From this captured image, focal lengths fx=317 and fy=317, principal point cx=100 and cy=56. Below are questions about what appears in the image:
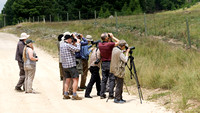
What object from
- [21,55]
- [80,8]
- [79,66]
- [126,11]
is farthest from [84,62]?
[80,8]

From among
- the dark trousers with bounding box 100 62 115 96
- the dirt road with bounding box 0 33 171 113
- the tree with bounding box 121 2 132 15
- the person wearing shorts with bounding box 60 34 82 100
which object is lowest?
the dirt road with bounding box 0 33 171 113

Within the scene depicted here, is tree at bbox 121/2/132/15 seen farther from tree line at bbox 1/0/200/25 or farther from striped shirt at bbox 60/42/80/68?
striped shirt at bbox 60/42/80/68

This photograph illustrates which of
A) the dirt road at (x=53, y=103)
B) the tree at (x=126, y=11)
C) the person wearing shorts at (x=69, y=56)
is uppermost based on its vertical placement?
the tree at (x=126, y=11)

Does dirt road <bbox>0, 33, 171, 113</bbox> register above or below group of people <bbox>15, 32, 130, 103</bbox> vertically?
below

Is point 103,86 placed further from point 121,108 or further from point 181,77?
point 181,77

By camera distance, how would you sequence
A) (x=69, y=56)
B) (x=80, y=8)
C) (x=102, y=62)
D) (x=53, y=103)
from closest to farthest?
1. (x=53, y=103)
2. (x=69, y=56)
3. (x=102, y=62)
4. (x=80, y=8)

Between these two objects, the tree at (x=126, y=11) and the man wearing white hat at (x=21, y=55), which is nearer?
the man wearing white hat at (x=21, y=55)

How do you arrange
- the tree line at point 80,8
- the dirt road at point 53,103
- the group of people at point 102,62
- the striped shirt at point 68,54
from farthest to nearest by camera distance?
the tree line at point 80,8 < the striped shirt at point 68,54 < the group of people at point 102,62 < the dirt road at point 53,103

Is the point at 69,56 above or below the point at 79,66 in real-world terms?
above

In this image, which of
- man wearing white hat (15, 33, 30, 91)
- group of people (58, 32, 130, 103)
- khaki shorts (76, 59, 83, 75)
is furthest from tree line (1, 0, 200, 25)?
group of people (58, 32, 130, 103)

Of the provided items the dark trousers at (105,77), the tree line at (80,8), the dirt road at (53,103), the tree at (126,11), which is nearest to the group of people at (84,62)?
the dark trousers at (105,77)

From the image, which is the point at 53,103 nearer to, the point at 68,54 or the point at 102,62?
the point at 68,54

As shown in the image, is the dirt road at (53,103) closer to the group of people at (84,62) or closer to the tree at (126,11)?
the group of people at (84,62)

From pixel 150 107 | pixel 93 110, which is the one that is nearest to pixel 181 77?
pixel 150 107
